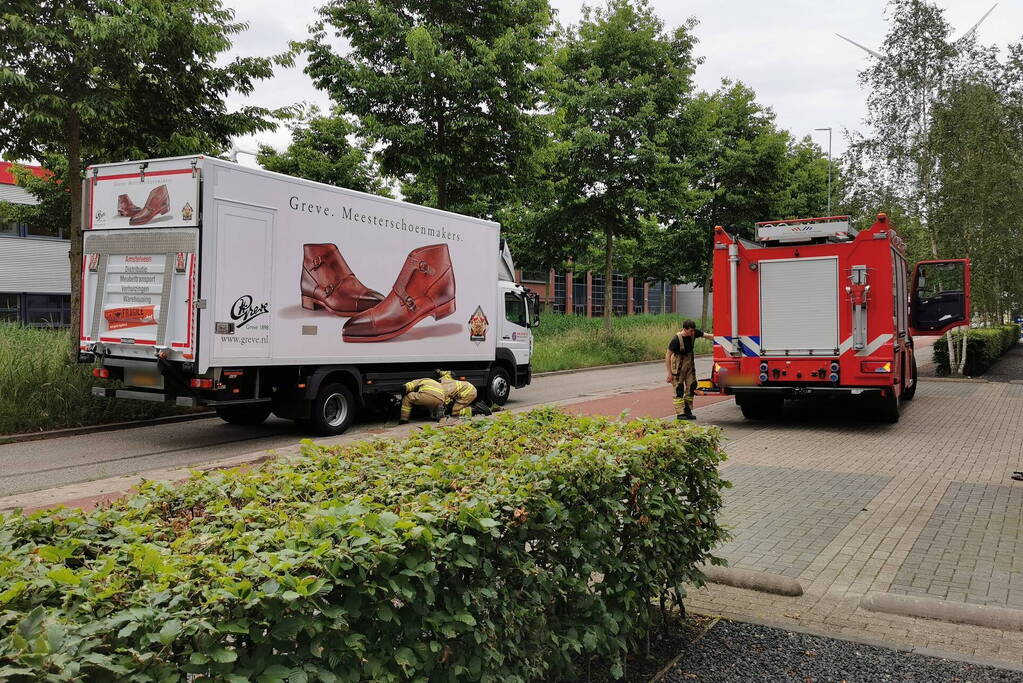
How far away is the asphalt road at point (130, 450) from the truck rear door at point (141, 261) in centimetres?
119

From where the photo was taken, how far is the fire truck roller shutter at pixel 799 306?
12102mm

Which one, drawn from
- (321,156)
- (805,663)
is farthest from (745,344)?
(321,156)

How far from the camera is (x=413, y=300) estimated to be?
1313cm

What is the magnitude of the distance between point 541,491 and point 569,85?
2352cm

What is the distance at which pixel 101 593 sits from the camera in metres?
1.83

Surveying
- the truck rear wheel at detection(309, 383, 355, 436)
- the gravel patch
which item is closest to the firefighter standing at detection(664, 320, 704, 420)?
the truck rear wheel at detection(309, 383, 355, 436)

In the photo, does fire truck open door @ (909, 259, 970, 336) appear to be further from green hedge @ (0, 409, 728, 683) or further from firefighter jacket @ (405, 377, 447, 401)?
green hedge @ (0, 409, 728, 683)

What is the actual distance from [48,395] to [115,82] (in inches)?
187

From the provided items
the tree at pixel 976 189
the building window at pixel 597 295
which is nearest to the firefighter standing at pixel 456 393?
the tree at pixel 976 189

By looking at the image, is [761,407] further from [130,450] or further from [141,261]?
[141,261]

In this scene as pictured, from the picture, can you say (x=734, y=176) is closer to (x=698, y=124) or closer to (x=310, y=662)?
(x=698, y=124)

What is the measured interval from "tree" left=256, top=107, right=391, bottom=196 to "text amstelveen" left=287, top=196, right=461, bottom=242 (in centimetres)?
1425

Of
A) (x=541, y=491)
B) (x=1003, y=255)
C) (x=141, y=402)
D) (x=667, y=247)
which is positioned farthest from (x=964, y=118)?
(x=541, y=491)

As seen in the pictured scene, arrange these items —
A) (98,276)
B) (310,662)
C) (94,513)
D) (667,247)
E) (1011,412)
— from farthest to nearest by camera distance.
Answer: (667,247) < (1011,412) < (98,276) < (94,513) < (310,662)
